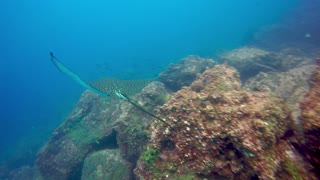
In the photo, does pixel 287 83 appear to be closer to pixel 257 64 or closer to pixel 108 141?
pixel 257 64

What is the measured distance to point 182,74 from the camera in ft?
37.6

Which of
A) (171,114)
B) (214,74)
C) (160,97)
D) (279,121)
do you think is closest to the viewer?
(279,121)

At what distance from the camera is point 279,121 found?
4.35m

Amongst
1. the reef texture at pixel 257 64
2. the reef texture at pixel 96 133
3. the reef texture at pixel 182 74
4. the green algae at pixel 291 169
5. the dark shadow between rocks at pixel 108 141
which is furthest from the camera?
the reef texture at pixel 257 64

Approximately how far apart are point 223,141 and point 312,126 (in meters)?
1.50

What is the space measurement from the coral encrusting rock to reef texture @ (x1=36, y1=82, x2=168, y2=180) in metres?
2.34

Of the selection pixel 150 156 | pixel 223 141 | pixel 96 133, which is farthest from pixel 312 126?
pixel 96 133

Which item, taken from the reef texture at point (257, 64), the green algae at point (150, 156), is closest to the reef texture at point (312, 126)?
the green algae at point (150, 156)

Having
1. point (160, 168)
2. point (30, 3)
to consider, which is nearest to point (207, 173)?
point (160, 168)

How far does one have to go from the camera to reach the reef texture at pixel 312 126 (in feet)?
10.9

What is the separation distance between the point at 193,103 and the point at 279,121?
1799 millimetres

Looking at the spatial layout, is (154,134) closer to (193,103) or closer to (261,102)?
(193,103)

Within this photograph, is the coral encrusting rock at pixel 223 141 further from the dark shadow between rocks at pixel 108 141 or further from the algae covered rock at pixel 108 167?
the dark shadow between rocks at pixel 108 141

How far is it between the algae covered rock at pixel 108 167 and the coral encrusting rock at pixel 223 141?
3.24 m
